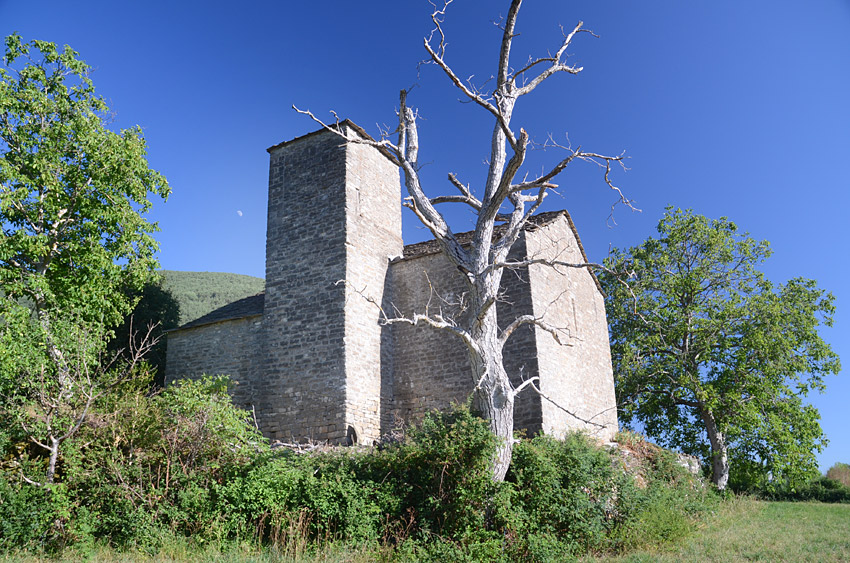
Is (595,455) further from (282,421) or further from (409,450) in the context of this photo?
(282,421)

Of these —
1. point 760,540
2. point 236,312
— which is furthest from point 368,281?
point 760,540

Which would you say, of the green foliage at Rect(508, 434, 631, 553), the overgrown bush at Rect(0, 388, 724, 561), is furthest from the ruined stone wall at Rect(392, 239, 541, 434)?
the overgrown bush at Rect(0, 388, 724, 561)

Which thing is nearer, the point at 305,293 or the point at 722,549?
the point at 722,549

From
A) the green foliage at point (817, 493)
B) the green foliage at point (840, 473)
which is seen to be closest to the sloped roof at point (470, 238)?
the green foliage at point (817, 493)

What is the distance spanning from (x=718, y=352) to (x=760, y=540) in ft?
37.0

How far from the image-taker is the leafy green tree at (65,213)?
1275 centimetres

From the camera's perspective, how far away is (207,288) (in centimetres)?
5638

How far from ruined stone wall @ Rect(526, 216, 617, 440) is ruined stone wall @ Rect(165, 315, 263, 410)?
702cm

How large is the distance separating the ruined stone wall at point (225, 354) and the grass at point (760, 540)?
9484 mm

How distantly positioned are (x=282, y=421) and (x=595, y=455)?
24.2 ft

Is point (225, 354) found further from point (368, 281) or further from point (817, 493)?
point (817, 493)

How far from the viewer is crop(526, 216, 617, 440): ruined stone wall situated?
45.6 feet

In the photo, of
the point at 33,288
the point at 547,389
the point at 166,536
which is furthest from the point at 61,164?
the point at 547,389

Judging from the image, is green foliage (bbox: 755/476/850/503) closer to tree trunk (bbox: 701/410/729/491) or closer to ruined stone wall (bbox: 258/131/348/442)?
tree trunk (bbox: 701/410/729/491)
